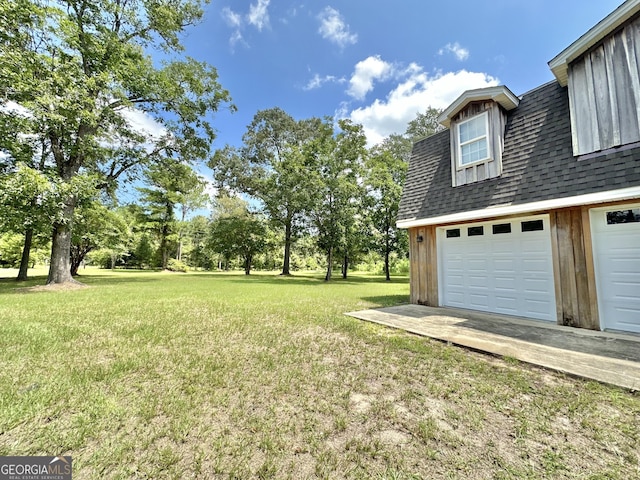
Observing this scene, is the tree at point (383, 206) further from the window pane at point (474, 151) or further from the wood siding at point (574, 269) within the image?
the wood siding at point (574, 269)

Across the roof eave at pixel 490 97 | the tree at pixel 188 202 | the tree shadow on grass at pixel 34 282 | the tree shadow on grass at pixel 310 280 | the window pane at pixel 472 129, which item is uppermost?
the tree at pixel 188 202

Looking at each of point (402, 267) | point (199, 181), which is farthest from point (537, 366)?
point (402, 267)

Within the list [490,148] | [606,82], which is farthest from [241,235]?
[606,82]

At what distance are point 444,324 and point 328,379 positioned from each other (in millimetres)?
3328

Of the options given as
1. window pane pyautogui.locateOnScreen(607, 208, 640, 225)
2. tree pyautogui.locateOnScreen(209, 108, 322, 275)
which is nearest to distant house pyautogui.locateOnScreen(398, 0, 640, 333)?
window pane pyautogui.locateOnScreen(607, 208, 640, 225)

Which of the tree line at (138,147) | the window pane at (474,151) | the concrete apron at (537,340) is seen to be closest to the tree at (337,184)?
the tree line at (138,147)

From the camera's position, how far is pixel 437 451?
186 cm

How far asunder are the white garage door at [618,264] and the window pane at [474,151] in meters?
2.64

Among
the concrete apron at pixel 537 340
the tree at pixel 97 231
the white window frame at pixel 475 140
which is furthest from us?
the tree at pixel 97 231

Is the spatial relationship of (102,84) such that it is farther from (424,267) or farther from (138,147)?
(424,267)

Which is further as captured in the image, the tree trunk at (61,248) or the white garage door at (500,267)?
the tree trunk at (61,248)

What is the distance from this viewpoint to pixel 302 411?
2342 millimetres

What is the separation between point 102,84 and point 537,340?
16.8 meters

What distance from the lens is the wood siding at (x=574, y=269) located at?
4.79 metres
